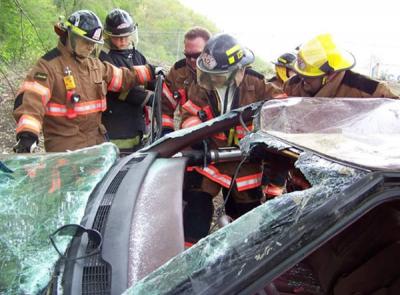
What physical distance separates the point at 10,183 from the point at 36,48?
9.01 metres

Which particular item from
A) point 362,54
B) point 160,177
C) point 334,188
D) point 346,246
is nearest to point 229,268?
point 334,188

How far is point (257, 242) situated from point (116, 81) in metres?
2.71

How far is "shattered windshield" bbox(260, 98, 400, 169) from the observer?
4.33ft

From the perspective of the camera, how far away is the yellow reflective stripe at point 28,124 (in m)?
2.83

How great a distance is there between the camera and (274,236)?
108 centimetres

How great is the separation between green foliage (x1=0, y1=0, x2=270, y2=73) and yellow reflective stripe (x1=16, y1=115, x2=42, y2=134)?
1724mm

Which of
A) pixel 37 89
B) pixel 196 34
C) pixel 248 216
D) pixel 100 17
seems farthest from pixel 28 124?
pixel 100 17

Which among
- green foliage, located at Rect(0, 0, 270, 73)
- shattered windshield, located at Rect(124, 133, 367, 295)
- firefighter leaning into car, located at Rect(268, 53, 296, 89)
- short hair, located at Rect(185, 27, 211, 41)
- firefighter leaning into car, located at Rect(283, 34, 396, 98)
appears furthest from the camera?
green foliage, located at Rect(0, 0, 270, 73)

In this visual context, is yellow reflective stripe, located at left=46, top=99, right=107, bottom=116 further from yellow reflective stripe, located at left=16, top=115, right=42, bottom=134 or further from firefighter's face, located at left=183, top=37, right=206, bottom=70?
firefighter's face, located at left=183, top=37, right=206, bottom=70

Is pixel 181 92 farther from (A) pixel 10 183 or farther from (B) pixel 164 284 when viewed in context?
(B) pixel 164 284

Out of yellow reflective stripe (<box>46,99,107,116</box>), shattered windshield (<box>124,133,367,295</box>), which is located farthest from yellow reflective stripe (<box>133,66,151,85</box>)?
shattered windshield (<box>124,133,367,295</box>)

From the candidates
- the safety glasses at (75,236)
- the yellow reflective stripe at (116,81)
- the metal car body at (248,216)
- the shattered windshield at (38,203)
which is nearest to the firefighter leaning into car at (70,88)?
the yellow reflective stripe at (116,81)

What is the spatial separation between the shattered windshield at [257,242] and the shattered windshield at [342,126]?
159 millimetres

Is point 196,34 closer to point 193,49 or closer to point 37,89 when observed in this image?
point 193,49
